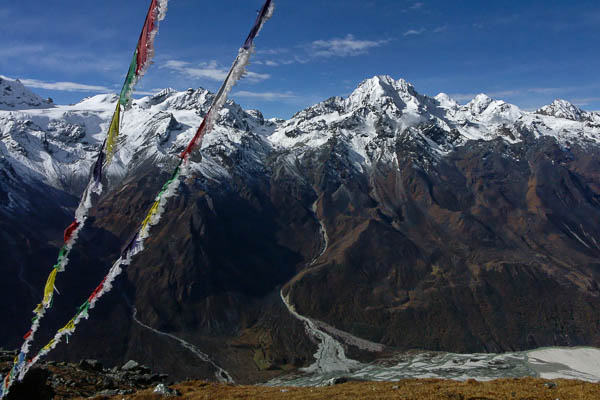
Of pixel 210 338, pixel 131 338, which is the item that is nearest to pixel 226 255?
pixel 210 338

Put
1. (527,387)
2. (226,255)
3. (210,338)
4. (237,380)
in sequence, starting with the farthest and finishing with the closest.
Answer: (226,255) < (210,338) < (237,380) < (527,387)

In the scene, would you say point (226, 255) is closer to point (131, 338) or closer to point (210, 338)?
point (210, 338)

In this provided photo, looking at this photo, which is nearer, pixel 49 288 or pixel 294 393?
pixel 49 288

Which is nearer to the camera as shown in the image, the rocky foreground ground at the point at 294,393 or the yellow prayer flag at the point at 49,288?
the yellow prayer flag at the point at 49,288

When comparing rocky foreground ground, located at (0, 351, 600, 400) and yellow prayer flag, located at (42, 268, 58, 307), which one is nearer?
yellow prayer flag, located at (42, 268, 58, 307)

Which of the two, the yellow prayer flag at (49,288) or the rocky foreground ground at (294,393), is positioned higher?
the yellow prayer flag at (49,288)

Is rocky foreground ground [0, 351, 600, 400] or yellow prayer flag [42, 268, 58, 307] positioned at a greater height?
yellow prayer flag [42, 268, 58, 307]

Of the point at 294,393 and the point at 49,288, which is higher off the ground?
the point at 49,288

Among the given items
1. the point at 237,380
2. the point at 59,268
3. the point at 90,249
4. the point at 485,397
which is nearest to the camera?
the point at 59,268

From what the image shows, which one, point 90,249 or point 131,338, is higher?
point 90,249

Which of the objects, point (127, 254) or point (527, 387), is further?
point (527, 387)

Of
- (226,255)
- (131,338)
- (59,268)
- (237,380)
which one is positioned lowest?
(237,380)
